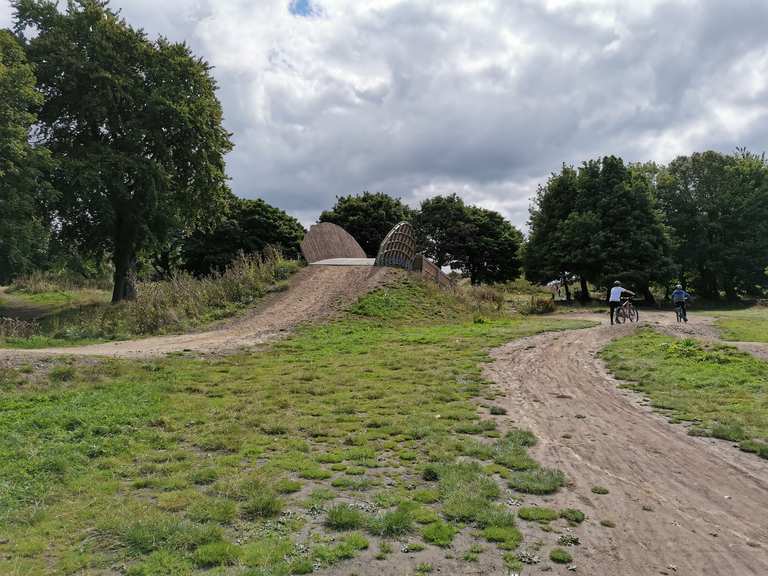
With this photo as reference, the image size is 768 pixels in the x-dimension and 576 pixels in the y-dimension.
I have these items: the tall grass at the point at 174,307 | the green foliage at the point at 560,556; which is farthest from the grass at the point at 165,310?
the green foliage at the point at 560,556

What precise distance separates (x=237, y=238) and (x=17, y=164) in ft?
82.3

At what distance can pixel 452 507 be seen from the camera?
4.73 m

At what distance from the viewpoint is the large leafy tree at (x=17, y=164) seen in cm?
1891

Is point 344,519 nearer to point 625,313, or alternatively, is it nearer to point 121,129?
point 625,313

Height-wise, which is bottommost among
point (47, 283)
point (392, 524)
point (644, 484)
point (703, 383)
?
point (644, 484)

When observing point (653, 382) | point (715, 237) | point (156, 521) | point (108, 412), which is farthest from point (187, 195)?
point (715, 237)

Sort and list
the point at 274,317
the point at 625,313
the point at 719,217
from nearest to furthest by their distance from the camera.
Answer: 1. the point at 274,317
2. the point at 625,313
3. the point at 719,217

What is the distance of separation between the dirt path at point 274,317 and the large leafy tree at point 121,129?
25.1ft

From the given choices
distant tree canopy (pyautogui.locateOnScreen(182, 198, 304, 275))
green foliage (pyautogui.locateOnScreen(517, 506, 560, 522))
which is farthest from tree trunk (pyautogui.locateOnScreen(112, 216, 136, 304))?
green foliage (pyautogui.locateOnScreen(517, 506, 560, 522))

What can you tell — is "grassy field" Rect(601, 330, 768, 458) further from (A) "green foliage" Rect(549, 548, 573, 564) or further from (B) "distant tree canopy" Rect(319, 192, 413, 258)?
(B) "distant tree canopy" Rect(319, 192, 413, 258)

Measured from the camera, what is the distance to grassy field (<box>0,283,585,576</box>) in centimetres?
402

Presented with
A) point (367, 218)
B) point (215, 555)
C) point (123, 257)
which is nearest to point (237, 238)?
point (367, 218)

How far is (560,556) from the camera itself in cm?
398

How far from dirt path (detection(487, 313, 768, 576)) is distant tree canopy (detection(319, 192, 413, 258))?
41118 millimetres
